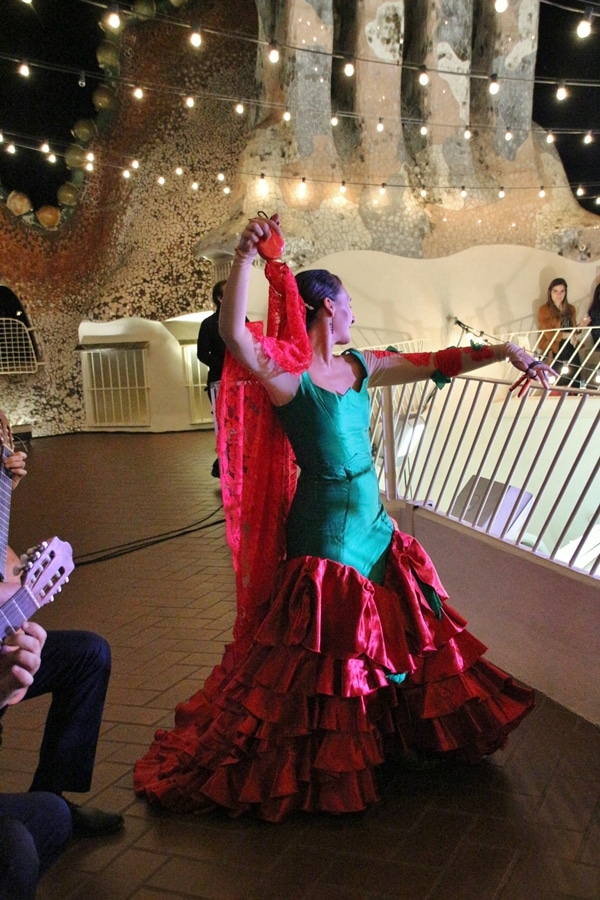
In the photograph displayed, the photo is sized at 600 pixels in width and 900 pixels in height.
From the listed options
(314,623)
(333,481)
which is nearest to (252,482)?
(333,481)

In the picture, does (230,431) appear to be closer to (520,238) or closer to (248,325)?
(248,325)

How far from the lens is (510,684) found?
7.80 feet

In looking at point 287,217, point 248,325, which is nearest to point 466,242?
point 287,217

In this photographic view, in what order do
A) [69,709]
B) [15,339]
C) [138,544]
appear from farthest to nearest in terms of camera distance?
1. [15,339]
2. [138,544]
3. [69,709]

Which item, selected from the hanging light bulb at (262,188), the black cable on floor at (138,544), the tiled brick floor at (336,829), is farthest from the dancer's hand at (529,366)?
the hanging light bulb at (262,188)

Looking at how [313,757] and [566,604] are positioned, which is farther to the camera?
[566,604]

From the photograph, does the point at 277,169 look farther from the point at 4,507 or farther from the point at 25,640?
the point at 25,640

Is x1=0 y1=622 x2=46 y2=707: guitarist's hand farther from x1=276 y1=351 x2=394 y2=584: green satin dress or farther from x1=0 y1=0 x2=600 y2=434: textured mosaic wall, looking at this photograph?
x1=0 y1=0 x2=600 y2=434: textured mosaic wall

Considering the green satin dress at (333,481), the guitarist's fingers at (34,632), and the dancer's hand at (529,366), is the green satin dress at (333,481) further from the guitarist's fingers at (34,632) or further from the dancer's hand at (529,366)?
the guitarist's fingers at (34,632)

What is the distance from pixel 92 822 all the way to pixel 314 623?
912 mm

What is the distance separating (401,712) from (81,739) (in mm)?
1030

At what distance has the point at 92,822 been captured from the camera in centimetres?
219

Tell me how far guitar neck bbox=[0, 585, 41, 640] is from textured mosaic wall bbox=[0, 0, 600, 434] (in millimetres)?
10446

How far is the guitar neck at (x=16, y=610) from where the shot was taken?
1.50 m
